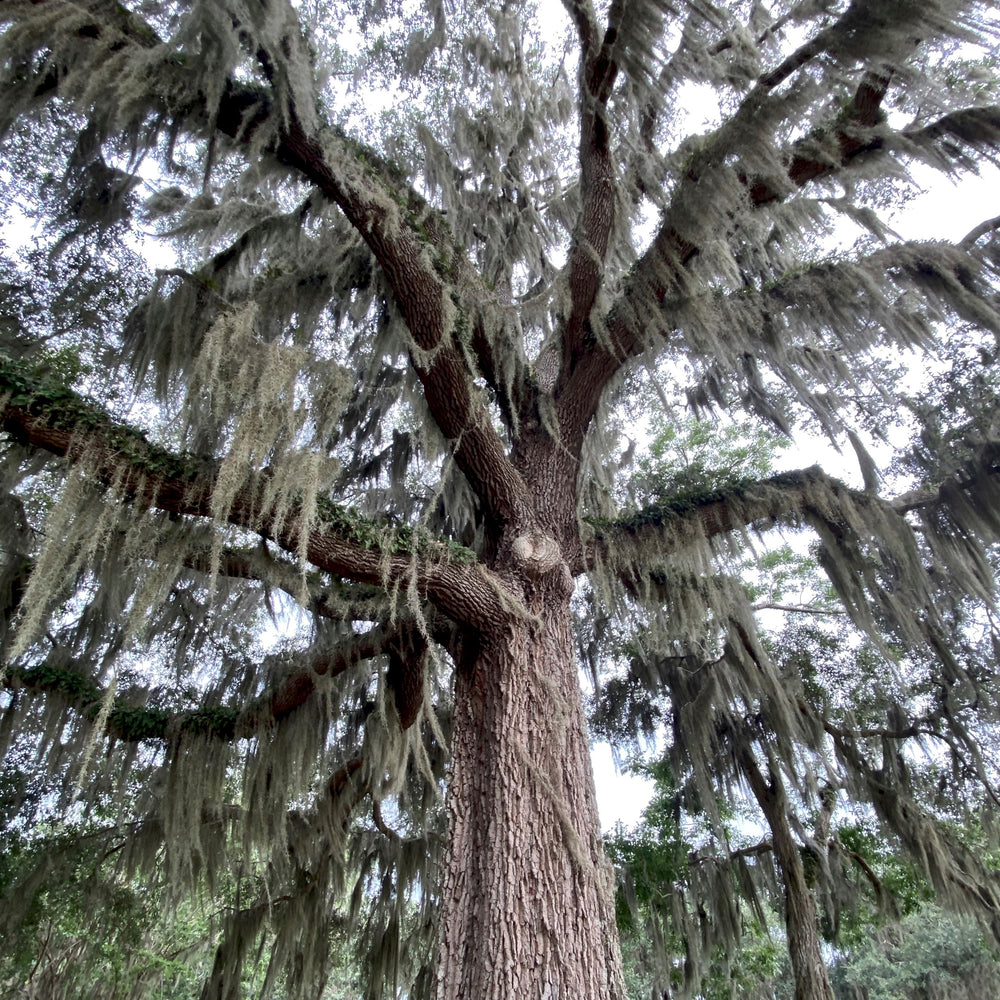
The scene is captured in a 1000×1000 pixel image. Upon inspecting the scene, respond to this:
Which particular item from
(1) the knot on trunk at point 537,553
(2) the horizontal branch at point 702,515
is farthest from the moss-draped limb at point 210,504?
(2) the horizontal branch at point 702,515

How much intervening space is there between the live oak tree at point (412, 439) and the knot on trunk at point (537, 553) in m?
0.04

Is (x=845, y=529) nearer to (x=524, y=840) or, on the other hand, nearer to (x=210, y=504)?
(x=524, y=840)

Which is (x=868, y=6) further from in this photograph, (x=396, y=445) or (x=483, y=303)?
(x=396, y=445)

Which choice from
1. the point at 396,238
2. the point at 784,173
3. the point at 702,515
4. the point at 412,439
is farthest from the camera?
the point at 412,439

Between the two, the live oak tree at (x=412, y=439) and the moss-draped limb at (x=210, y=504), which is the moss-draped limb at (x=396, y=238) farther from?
the moss-draped limb at (x=210, y=504)

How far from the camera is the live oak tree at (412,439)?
2.50 metres

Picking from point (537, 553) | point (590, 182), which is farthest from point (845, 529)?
point (590, 182)

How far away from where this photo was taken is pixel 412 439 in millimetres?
4539

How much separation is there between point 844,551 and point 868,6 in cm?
259

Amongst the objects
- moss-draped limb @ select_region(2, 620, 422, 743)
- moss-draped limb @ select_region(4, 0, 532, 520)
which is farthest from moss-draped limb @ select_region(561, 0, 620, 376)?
moss-draped limb @ select_region(2, 620, 422, 743)

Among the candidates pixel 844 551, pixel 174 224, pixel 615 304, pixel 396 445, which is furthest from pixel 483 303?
pixel 844 551

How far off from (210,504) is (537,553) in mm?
1471

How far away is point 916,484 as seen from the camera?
455cm

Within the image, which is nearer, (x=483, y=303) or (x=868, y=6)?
(x=868, y=6)
